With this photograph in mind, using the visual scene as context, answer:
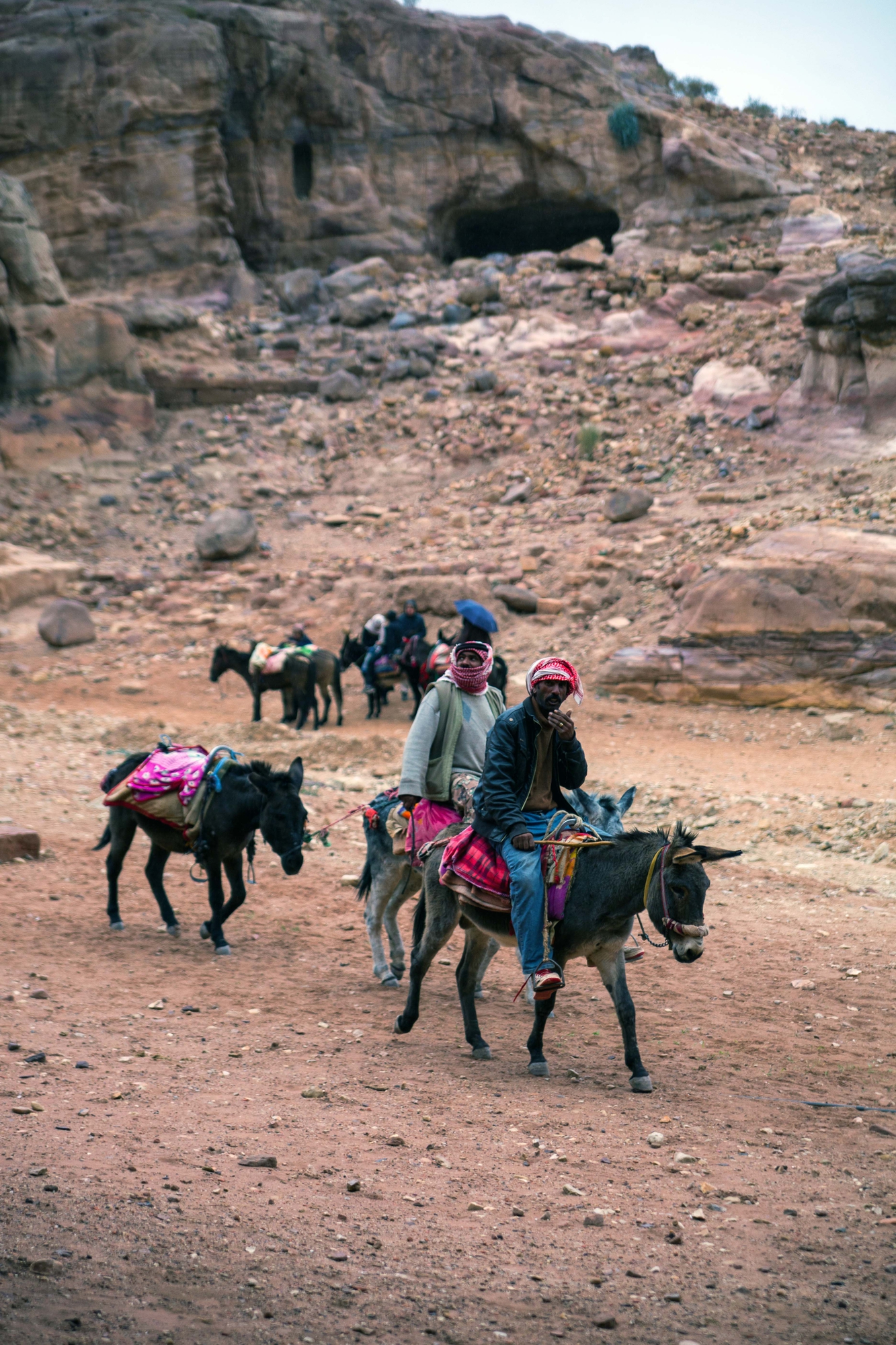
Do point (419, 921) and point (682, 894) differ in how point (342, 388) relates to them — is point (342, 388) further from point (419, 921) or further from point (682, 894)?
point (682, 894)

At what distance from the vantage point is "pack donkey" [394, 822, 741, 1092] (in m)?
5.12

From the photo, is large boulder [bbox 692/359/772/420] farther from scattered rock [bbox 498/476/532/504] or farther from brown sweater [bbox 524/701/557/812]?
brown sweater [bbox 524/701/557/812]

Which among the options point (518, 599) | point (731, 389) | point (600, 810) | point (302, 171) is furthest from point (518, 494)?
point (302, 171)

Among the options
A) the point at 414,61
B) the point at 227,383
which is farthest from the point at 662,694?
the point at 414,61

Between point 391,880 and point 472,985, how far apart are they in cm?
138

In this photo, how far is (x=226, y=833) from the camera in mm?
7898

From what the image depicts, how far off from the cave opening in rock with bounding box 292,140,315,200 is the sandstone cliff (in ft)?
0.24

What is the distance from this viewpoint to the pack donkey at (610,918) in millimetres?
5117

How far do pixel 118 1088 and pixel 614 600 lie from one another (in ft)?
54.8

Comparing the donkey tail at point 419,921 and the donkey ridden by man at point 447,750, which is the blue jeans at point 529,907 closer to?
the donkey ridden by man at point 447,750

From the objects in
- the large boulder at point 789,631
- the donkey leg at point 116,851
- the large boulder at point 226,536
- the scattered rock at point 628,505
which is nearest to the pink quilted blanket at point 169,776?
the donkey leg at point 116,851

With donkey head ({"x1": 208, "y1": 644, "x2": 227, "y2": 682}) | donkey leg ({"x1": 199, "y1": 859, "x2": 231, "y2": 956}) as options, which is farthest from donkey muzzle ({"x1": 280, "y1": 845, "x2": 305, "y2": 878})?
donkey head ({"x1": 208, "y1": 644, "x2": 227, "y2": 682})

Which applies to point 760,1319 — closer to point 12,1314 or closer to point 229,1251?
point 229,1251

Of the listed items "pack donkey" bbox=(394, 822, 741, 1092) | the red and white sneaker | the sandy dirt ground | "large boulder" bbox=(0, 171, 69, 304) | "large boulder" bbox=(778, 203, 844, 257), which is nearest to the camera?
the sandy dirt ground
